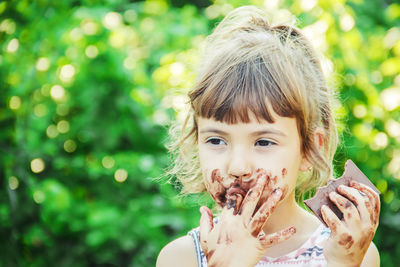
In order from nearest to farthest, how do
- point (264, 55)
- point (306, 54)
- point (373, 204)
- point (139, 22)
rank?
point (373, 204) < point (264, 55) < point (306, 54) < point (139, 22)

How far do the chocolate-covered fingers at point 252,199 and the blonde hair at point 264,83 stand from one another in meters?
0.21

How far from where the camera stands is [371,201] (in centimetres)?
184

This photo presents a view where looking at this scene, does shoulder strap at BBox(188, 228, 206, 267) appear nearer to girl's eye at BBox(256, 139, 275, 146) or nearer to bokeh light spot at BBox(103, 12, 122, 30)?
girl's eye at BBox(256, 139, 275, 146)

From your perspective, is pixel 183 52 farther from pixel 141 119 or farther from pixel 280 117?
pixel 280 117

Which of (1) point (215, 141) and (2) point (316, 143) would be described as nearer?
(1) point (215, 141)

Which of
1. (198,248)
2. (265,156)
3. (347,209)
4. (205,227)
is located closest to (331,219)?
(347,209)

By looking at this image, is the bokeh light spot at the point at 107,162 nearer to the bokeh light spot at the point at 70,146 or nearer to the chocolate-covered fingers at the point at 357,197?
the bokeh light spot at the point at 70,146

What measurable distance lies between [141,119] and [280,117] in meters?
1.86

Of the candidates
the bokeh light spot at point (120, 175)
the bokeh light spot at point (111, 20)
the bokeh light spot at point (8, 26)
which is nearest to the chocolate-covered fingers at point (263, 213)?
the bokeh light spot at point (120, 175)

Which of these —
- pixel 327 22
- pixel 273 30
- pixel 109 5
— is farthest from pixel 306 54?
pixel 109 5

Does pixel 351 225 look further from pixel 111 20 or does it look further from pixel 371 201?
pixel 111 20

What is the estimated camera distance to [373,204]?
1.84m

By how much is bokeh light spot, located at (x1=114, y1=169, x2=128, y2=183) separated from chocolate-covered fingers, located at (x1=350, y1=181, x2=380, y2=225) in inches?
81.7

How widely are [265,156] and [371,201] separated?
351mm
